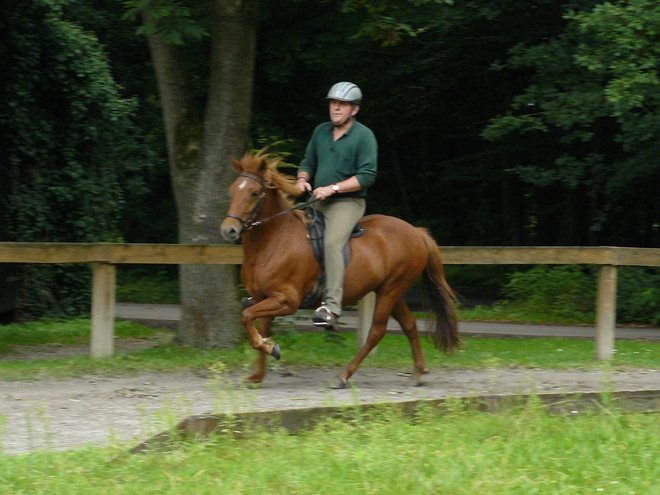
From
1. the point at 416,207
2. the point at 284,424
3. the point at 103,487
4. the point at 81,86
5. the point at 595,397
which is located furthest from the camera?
the point at 416,207

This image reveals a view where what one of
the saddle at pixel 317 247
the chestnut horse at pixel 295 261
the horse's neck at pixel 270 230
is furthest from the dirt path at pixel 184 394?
the horse's neck at pixel 270 230

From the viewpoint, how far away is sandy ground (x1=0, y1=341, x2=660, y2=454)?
5844 millimetres

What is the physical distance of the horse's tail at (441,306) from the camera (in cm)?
873

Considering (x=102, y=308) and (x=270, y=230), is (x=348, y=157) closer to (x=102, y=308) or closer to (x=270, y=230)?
(x=270, y=230)

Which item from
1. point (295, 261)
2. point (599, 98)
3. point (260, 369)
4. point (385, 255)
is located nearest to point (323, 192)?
point (295, 261)

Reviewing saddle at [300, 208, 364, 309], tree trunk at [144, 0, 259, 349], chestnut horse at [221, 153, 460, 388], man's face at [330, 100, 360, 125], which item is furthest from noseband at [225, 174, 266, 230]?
tree trunk at [144, 0, 259, 349]

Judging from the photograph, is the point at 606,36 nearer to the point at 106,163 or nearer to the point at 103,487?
the point at 106,163

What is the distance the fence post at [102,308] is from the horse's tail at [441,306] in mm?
3205

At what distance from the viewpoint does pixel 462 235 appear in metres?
26.3

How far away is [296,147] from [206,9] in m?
8.08

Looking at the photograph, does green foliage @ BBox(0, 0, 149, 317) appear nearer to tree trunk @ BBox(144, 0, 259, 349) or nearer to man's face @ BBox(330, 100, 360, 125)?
tree trunk @ BBox(144, 0, 259, 349)

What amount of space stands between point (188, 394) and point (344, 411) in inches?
82.2

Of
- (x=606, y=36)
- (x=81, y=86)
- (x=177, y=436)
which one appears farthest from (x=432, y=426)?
(x=81, y=86)

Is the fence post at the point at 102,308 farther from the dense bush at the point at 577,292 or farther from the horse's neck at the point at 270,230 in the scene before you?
the dense bush at the point at 577,292
